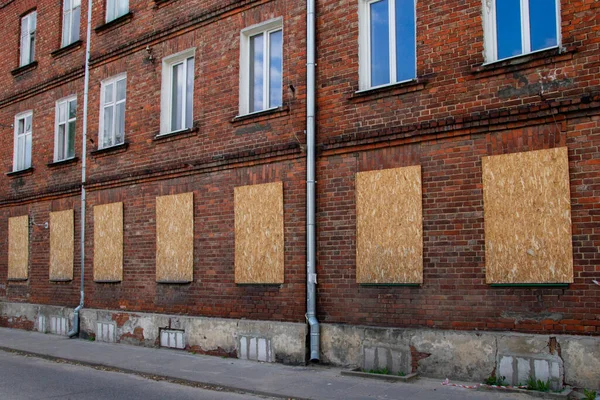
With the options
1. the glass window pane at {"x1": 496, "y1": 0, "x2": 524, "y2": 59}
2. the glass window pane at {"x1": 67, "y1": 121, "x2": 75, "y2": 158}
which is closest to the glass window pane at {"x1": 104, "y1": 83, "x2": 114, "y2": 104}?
the glass window pane at {"x1": 67, "y1": 121, "x2": 75, "y2": 158}

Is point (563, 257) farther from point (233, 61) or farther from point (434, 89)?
point (233, 61)

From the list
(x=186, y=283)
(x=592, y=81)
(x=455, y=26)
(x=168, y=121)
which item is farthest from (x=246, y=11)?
(x=592, y=81)

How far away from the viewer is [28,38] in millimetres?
18203

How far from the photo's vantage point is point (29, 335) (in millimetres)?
15359

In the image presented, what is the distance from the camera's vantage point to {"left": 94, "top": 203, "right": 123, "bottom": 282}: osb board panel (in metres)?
14.0

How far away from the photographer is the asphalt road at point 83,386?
840 centimetres

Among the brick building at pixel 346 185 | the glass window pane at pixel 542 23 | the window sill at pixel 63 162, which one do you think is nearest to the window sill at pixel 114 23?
the brick building at pixel 346 185

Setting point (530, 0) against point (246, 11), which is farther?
point (246, 11)

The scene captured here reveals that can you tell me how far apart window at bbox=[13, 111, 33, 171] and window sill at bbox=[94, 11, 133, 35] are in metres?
3.84

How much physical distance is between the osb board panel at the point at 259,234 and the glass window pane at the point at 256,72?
166 centimetres

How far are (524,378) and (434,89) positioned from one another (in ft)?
13.4

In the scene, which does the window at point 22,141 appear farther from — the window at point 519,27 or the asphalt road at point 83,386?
the window at point 519,27

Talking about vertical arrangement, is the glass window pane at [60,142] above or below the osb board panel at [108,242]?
above

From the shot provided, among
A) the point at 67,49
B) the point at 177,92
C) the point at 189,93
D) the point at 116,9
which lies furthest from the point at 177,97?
the point at 67,49
